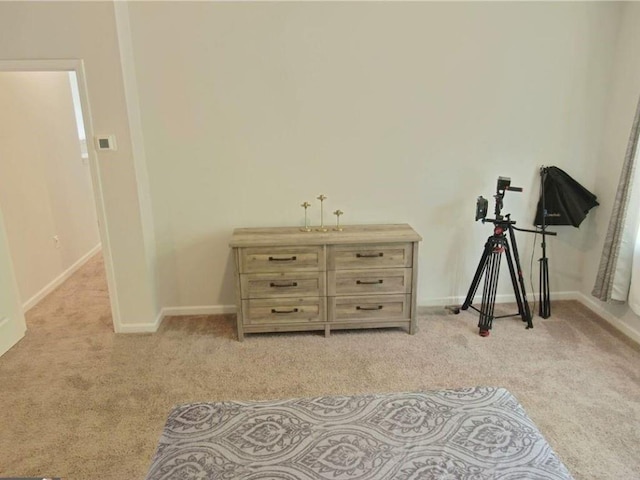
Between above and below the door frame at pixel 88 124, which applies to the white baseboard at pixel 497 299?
below

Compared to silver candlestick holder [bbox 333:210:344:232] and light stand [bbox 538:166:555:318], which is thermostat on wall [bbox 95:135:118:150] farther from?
light stand [bbox 538:166:555:318]

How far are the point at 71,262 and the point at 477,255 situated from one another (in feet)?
13.6

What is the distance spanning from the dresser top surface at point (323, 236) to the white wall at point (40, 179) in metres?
1.99

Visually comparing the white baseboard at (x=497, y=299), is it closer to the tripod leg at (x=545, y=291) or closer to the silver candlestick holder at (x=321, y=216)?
the tripod leg at (x=545, y=291)

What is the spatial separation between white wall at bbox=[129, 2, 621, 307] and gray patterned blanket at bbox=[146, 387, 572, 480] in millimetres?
1744

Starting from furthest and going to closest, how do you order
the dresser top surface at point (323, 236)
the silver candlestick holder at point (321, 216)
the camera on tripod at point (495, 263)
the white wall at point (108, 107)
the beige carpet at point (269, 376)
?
the silver candlestick holder at point (321, 216) < the camera on tripod at point (495, 263) < the dresser top surface at point (323, 236) < the white wall at point (108, 107) < the beige carpet at point (269, 376)

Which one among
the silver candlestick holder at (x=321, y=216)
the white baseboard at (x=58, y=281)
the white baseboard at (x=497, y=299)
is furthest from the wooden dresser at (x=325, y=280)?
the white baseboard at (x=58, y=281)

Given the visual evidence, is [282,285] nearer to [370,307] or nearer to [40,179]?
[370,307]

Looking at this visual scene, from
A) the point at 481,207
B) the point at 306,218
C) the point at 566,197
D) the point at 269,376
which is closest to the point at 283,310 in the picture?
the point at 269,376

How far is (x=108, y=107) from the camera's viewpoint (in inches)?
123

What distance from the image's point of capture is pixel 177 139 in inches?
135

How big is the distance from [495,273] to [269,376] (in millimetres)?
1890

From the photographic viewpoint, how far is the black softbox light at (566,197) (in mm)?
3596

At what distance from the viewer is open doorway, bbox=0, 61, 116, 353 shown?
12.5 ft
